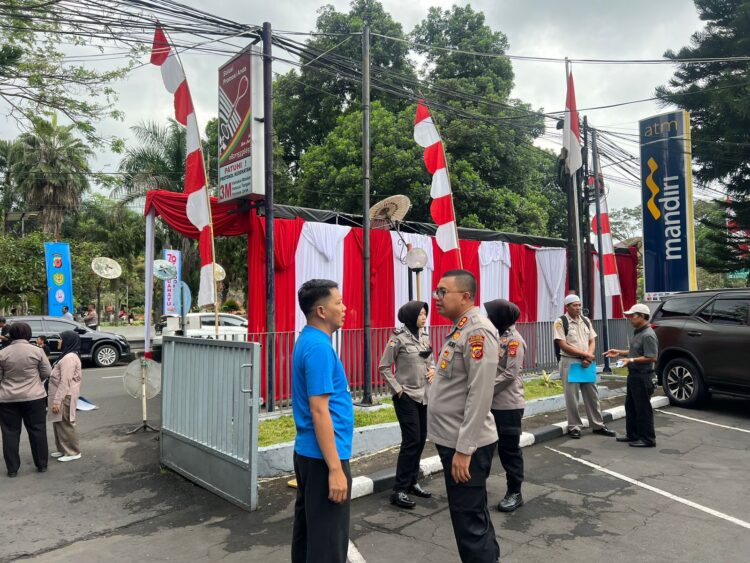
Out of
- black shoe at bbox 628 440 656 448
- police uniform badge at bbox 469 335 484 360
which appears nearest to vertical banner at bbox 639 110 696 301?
black shoe at bbox 628 440 656 448

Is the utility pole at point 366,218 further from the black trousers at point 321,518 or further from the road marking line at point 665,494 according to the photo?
the black trousers at point 321,518

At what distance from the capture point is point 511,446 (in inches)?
178

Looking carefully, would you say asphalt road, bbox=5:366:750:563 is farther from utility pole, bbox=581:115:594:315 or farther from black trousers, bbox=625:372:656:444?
utility pole, bbox=581:115:594:315

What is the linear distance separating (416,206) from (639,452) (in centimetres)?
1318

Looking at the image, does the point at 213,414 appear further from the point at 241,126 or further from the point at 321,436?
the point at 241,126

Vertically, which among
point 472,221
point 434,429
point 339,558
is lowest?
point 339,558

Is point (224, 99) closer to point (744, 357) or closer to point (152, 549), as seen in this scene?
point (152, 549)

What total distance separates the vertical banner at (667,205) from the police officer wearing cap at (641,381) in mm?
7823

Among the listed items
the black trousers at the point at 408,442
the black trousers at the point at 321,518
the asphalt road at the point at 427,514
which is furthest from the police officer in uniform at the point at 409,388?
the black trousers at the point at 321,518

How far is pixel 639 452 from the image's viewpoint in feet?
20.3

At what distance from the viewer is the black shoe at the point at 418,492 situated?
15.6ft

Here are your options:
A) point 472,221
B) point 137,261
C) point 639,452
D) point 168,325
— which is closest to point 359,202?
point 472,221

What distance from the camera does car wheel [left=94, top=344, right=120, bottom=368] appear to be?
14501mm

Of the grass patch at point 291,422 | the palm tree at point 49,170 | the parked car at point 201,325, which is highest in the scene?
the palm tree at point 49,170
